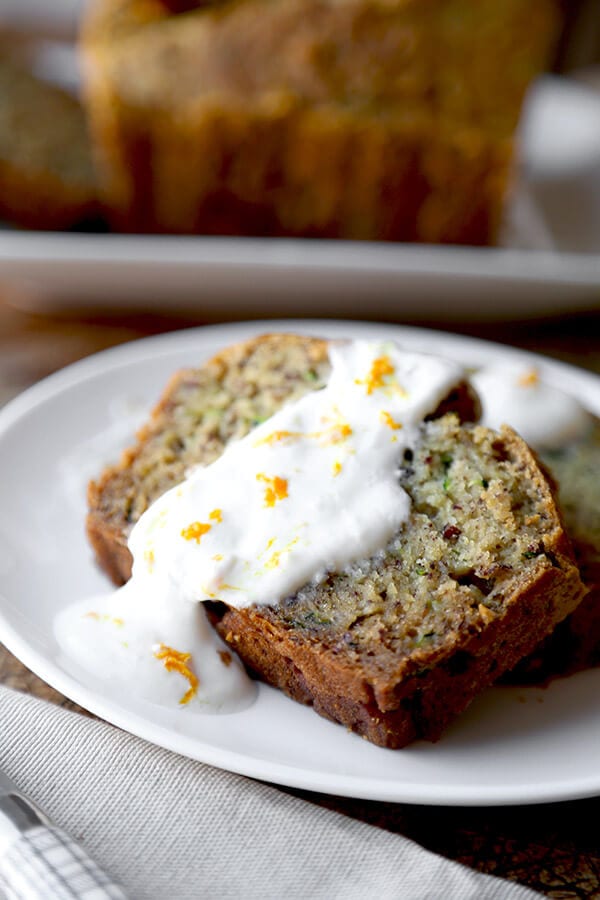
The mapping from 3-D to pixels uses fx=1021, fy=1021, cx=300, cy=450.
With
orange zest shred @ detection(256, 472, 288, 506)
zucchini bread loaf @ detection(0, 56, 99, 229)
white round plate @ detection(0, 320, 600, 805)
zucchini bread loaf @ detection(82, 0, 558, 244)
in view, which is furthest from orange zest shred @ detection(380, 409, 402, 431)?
zucchini bread loaf @ detection(0, 56, 99, 229)

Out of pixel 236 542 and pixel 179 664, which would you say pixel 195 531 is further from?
pixel 179 664

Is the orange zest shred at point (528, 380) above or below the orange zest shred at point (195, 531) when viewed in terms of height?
below

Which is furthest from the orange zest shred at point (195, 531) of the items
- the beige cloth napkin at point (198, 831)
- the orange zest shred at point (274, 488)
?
the beige cloth napkin at point (198, 831)

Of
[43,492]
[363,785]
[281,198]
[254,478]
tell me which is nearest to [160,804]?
[363,785]

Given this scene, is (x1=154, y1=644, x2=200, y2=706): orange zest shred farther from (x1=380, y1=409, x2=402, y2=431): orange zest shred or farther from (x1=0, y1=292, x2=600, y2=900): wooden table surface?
(x1=380, y1=409, x2=402, y2=431): orange zest shred

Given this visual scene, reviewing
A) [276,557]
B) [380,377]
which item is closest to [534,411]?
[380,377]

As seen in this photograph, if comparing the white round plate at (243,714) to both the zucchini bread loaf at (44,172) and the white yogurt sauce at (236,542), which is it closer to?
the white yogurt sauce at (236,542)

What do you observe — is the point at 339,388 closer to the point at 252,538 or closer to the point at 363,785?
the point at 252,538
